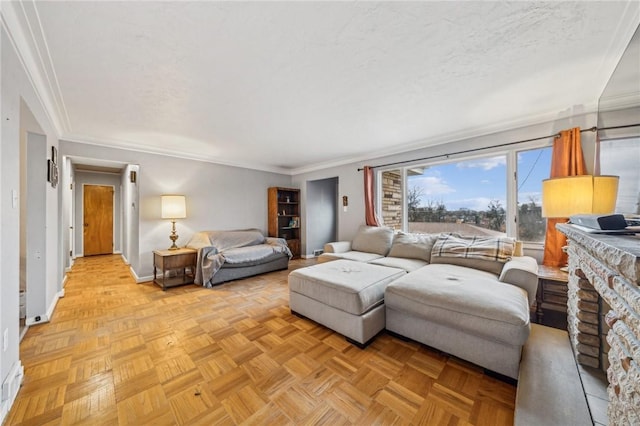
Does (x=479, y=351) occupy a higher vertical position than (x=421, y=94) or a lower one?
lower

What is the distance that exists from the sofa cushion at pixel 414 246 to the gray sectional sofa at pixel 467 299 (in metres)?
0.03

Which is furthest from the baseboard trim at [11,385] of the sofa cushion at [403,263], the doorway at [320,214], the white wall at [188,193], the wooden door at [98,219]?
the wooden door at [98,219]

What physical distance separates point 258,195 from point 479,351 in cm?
476

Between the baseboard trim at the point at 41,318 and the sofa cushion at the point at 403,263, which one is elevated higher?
the sofa cushion at the point at 403,263

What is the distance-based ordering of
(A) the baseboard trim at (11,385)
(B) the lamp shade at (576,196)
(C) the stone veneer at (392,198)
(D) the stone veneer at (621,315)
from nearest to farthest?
1. (D) the stone veneer at (621,315)
2. (A) the baseboard trim at (11,385)
3. (B) the lamp shade at (576,196)
4. (C) the stone veneer at (392,198)

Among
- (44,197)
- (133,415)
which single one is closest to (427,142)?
(133,415)

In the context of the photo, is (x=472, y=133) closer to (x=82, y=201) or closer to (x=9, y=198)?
(x=9, y=198)

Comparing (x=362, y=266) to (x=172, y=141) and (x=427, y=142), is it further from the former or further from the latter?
(x=172, y=141)

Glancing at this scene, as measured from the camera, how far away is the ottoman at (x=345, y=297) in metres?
1.99

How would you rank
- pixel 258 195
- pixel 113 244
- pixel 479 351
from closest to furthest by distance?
1. pixel 479 351
2. pixel 258 195
3. pixel 113 244

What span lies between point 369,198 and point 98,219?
7.00 meters

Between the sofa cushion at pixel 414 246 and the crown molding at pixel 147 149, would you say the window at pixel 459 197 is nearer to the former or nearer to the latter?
the sofa cushion at pixel 414 246

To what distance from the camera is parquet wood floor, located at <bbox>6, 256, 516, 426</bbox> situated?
132cm

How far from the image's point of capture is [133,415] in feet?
4.32
